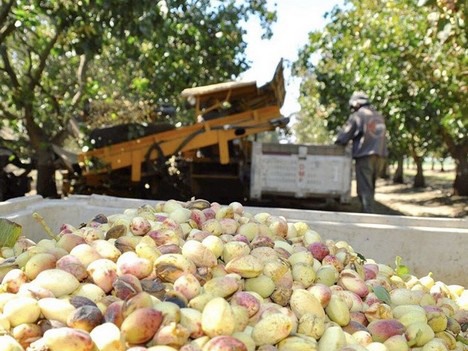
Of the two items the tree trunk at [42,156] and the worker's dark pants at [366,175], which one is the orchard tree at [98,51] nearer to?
the tree trunk at [42,156]

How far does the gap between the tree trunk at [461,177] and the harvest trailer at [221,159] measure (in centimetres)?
683

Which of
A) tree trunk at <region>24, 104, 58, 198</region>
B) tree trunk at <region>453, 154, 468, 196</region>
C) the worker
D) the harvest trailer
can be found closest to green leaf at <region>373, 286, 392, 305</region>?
the worker

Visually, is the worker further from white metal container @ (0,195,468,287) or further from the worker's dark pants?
white metal container @ (0,195,468,287)

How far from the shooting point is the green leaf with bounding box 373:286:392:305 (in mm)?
2009

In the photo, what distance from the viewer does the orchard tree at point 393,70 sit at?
31.8 ft


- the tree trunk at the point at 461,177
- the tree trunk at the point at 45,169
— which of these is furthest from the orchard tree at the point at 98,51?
the tree trunk at the point at 461,177

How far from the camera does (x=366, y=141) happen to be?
7.66 metres

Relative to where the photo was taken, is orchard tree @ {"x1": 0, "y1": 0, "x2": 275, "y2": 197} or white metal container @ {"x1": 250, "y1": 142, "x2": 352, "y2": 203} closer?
orchard tree @ {"x1": 0, "y1": 0, "x2": 275, "y2": 197}

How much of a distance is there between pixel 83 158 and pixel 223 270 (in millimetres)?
5955

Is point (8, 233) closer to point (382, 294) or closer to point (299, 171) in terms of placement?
point (382, 294)

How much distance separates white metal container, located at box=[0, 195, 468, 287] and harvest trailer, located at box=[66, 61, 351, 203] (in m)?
4.64

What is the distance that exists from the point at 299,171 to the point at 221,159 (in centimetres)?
135

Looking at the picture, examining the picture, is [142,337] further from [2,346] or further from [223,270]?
[223,270]

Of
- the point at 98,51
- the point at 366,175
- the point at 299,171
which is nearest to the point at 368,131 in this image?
the point at 366,175
